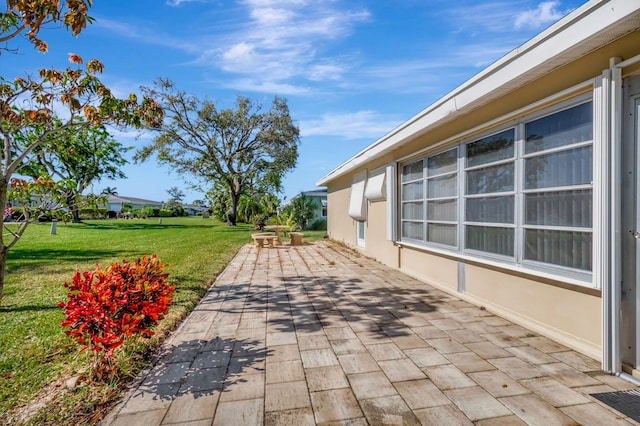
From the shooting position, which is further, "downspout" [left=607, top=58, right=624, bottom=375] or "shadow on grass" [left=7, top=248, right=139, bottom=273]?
"shadow on grass" [left=7, top=248, right=139, bottom=273]

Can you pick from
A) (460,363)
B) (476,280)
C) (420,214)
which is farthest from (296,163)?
(460,363)

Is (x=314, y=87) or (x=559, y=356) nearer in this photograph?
(x=559, y=356)

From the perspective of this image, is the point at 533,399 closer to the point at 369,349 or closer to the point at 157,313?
the point at 369,349

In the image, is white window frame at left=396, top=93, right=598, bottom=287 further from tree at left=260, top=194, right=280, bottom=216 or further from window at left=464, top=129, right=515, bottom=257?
tree at left=260, top=194, right=280, bottom=216

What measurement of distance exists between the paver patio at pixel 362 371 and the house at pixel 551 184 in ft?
1.26

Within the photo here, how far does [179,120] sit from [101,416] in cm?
2382

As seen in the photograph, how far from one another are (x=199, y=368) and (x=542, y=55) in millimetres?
4194

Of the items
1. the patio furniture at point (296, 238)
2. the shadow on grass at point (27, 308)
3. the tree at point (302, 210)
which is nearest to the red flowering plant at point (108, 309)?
the shadow on grass at point (27, 308)

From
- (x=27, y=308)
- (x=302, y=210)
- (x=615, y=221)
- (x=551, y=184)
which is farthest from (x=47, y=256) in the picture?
(x=302, y=210)

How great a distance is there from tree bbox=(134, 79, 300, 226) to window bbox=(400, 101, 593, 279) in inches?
793

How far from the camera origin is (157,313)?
111 inches

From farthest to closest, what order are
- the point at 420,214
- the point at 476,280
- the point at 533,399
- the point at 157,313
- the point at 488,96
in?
1. the point at 420,214
2. the point at 476,280
3. the point at 488,96
4. the point at 157,313
5. the point at 533,399

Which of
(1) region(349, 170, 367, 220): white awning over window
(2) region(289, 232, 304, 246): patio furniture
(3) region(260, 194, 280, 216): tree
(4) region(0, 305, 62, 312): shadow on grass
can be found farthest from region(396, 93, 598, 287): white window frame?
(3) region(260, 194, 280, 216): tree

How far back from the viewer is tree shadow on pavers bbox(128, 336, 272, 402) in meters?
2.48
